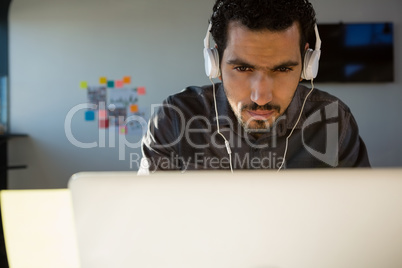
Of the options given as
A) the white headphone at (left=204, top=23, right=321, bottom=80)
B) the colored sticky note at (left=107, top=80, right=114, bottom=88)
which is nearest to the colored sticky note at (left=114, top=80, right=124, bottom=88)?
the colored sticky note at (left=107, top=80, right=114, bottom=88)

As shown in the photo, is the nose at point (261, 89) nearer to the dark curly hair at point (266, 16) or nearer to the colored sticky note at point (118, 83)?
the dark curly hair at point (266, 16)

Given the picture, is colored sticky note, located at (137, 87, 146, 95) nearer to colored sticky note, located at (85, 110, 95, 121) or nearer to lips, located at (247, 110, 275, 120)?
colored sticky note, located at (85, 110, 95, 121)

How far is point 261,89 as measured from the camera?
2012mm

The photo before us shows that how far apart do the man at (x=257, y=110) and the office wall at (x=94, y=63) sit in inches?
14.4

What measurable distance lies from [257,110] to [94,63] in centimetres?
103

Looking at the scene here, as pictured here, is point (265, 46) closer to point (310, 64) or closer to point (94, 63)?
point (310, 64)

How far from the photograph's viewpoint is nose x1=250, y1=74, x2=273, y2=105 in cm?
198

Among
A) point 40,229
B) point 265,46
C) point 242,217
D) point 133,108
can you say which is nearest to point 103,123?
point 133,108

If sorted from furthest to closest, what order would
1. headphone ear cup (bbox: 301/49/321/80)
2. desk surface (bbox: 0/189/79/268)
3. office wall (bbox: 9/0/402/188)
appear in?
office wall (bbox: 9/0/402/188)
headphone ear cup (bbox: 301/49/321/80)
desk surface (bbox: 0/189/79/268)

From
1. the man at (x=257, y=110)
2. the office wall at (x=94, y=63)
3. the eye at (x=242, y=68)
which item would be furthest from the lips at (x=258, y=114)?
the office wall at (x=94, y=63)

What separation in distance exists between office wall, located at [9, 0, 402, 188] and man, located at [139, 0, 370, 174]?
0.37 meters

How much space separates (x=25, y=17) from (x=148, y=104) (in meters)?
0.89

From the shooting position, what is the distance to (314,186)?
758 mm

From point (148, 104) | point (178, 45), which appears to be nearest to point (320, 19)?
point (178, 45)
